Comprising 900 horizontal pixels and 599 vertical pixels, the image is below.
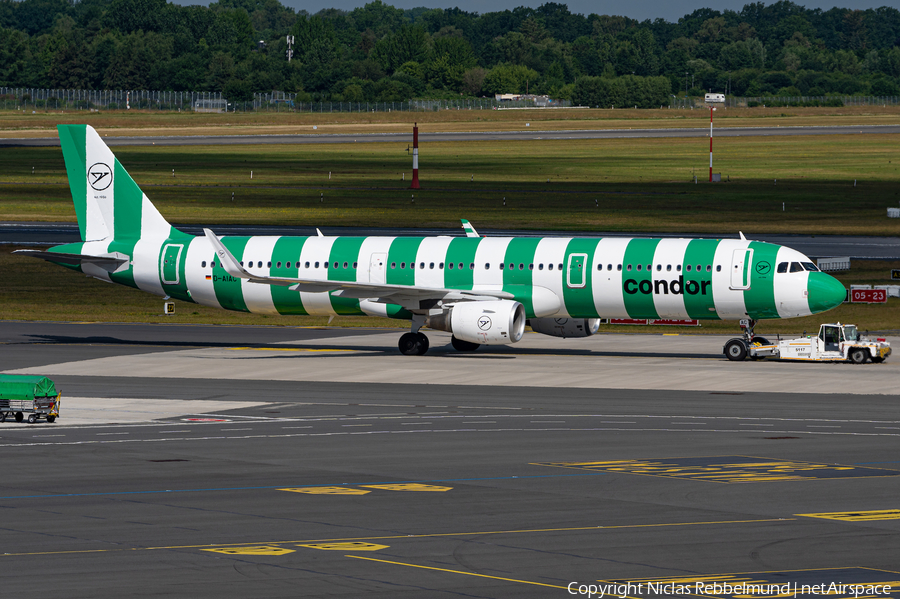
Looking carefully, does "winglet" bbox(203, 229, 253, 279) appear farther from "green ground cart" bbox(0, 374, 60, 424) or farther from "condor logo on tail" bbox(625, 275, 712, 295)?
"condor logo on tail" bbox(625, 275, 712, 295)

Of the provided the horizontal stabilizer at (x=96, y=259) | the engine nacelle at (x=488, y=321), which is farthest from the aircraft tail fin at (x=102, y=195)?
the engine nacelle at (x=488, y=321)

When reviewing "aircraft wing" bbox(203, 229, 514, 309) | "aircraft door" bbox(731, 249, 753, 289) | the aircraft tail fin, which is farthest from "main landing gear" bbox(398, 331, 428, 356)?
"aircraft door" bbox(731, 249, 753, 289)

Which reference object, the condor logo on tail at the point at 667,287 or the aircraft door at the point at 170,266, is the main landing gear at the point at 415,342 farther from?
the aircraft door at the point at 170,266

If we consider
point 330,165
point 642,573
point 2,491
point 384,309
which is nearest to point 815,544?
point 642,573

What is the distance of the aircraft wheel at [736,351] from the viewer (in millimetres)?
54594

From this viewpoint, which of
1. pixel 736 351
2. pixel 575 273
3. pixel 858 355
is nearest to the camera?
pixel 858 355

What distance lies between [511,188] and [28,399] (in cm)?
10691

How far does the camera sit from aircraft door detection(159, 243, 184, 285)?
59438 millimetres

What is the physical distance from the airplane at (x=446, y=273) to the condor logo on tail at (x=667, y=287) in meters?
0.04

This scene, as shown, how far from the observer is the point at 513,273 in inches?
2189

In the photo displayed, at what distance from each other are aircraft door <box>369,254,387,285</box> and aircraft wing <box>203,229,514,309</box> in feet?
3.35

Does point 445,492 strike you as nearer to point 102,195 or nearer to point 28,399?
point 28,399

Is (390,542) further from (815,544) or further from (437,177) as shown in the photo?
(437,177)

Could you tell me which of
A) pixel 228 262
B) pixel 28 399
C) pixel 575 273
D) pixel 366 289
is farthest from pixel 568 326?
pixel 28 399
